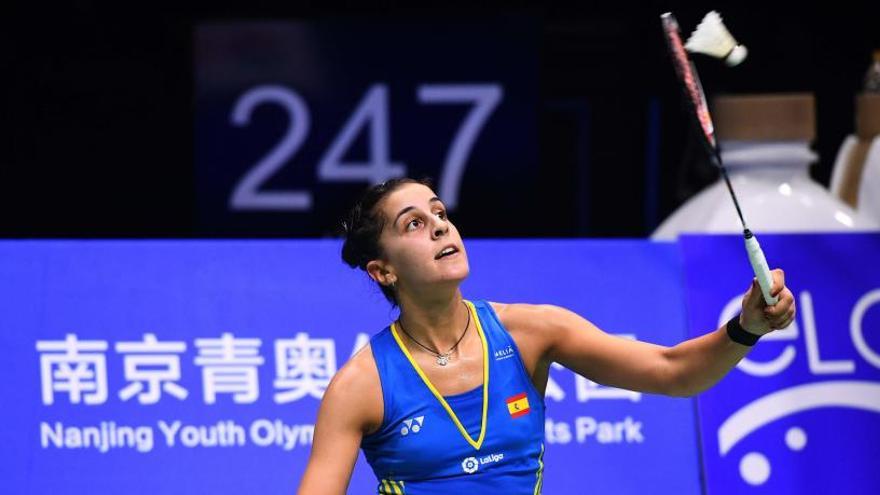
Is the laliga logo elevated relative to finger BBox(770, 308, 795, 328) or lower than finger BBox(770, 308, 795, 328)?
lower

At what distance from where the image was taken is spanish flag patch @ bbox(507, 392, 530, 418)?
9.62 feet

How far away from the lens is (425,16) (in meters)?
4.82

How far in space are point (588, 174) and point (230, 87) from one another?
1183 millimetres

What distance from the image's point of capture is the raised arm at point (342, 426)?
284 cm

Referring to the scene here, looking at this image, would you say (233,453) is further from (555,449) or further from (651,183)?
(651,183)

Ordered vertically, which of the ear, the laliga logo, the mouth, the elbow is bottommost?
the laliga logo

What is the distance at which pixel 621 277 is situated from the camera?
385 centimetres

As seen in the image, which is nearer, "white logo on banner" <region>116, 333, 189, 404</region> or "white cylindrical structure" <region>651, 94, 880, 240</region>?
"white logo on banner" <region>116, 333, 189, 404</region>

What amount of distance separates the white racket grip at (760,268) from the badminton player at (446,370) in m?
0.13

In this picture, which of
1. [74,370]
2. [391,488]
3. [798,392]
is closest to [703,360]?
[391,488]

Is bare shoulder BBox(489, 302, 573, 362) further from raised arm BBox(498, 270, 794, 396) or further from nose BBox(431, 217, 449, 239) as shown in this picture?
nose BBox(431, 217, 449, 239)

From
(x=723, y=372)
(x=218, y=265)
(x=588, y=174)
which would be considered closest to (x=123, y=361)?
(x=218, y=265)

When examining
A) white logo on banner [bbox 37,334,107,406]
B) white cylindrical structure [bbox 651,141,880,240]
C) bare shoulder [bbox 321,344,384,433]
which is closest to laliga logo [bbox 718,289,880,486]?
white cylindrical structure [bbox 651,141,880,240]

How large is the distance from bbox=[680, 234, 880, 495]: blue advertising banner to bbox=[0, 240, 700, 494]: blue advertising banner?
80 mm
